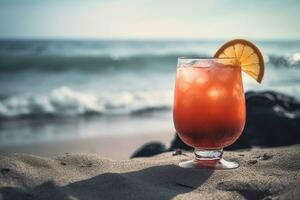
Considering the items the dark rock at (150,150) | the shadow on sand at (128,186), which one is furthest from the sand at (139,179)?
the dark rock at (150,150)

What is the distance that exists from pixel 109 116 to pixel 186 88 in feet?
19.0

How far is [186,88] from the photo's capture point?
2693mm

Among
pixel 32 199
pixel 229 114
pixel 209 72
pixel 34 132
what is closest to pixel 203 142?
pixel 229 114

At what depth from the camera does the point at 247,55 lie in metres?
2.77

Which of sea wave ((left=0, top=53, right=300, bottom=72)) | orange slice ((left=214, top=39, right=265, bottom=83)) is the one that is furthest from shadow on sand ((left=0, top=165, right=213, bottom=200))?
sea wave ((left=0, top=53, right=300, bottom=72))

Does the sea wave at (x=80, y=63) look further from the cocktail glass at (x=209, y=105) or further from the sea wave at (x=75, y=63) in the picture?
the cocktail glass at (x=209, y=105)

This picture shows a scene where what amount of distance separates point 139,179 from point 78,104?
7.05m

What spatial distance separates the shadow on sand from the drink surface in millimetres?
203

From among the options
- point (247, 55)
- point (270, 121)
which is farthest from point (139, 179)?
point (270, 121)

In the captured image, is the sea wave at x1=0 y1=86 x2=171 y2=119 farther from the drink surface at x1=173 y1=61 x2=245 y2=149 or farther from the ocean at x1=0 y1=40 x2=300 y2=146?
the drink surface at x1=173 y1=61 x2=245 y2=149

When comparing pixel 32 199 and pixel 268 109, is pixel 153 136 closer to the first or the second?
pixel 268 109

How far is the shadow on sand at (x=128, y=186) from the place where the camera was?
205cm

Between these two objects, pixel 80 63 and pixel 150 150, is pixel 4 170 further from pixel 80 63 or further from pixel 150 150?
pixel 80 63

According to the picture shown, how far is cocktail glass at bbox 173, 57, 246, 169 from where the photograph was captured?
262cm
